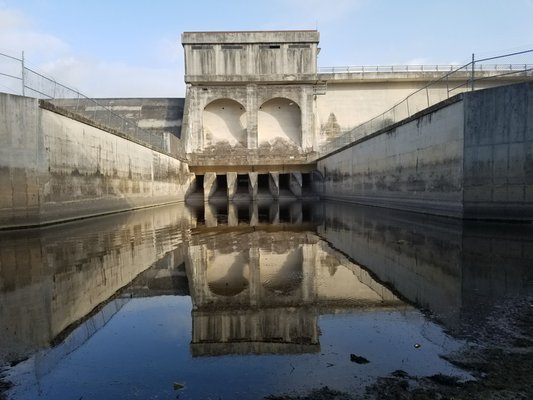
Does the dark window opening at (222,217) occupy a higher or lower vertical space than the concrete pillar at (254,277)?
lower

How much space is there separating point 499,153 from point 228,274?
30.9 feet

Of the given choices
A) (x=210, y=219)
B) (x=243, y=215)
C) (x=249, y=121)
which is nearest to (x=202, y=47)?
(x=249, y=121)

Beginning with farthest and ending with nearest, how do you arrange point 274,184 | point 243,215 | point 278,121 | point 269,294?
1. point 278,121
2. point 274,184
3. point 243,215
4. point 269,294

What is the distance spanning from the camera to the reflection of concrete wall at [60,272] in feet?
14.0

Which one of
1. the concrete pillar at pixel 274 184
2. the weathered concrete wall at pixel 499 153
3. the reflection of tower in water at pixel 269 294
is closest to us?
the reflection of tower in water at pixel 269 294

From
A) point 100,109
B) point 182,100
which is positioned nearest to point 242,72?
point 182,100

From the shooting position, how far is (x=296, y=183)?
34.3m

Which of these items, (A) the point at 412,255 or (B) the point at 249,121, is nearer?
(A) the point at 412,255

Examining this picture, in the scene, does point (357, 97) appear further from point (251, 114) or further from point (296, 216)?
point (296, 216)

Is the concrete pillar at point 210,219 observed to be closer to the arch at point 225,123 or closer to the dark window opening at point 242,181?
the dark window opening at point 242,181

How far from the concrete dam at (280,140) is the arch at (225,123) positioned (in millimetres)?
112

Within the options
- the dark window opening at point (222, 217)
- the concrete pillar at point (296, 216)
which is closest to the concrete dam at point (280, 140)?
the concrete pillar at point (296, 216)

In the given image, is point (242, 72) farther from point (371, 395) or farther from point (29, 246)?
point (371, 395)

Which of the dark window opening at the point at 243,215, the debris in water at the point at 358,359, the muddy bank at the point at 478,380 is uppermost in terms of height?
the muddy bank at the point at 478,380
